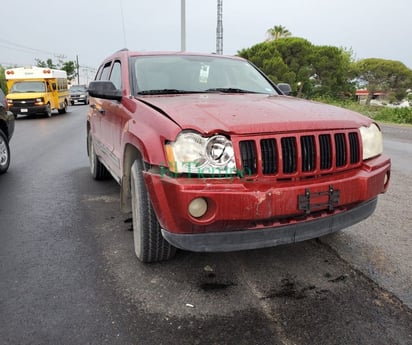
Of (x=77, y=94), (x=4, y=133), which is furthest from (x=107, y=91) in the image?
(x=77, y=94)

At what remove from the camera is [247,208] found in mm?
2494

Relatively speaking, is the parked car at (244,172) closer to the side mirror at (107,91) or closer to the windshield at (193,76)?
the side mirror at (107,91)

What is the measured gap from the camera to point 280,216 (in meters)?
2.60

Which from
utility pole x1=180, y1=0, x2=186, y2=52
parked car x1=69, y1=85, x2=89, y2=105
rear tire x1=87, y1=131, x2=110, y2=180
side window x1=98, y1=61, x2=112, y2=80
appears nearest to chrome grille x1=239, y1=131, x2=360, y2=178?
side window x1=98, y1=61, x2=112, y2=80

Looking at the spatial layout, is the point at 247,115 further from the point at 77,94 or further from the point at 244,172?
the point at 77,94

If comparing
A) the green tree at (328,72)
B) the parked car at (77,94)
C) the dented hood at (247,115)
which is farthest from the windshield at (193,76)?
the green tree at (328,72)

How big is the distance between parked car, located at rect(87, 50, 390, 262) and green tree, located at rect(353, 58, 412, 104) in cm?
5374

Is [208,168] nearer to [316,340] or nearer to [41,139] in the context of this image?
[316,340]

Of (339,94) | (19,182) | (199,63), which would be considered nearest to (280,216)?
(199,63)

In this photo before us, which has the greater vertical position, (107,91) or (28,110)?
(107,91)

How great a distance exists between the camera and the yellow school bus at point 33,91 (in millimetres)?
19734

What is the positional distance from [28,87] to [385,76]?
1835 inches

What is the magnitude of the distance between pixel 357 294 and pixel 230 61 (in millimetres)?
2981

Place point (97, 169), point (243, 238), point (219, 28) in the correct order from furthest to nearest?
point (219, 28) < point (97, 169) < point (243, 238)
